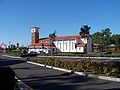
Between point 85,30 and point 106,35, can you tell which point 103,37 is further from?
point 85,30

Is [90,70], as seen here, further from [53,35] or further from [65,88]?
[53,35]

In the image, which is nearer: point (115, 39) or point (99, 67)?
point (99, 67)

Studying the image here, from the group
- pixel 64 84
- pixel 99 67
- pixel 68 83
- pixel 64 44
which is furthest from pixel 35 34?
pixel 64 84

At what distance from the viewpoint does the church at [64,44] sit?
Answer: 117250 millimetres

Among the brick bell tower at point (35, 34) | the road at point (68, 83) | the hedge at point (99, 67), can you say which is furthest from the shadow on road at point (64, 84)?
the brick bell tower at point (35, 34)

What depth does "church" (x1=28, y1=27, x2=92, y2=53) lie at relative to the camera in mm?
117250

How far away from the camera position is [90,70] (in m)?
23.1

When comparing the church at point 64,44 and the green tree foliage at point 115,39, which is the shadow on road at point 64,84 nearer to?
the church at point 64,44

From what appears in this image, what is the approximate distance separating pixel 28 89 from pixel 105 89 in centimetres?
381

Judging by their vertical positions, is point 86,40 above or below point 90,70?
above

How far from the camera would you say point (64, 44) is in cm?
12738

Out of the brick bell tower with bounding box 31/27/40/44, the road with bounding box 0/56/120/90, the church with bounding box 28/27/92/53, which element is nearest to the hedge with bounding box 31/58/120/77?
the road with bounding box 0/56/120/90

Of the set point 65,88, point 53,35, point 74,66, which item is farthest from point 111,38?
point 65,88

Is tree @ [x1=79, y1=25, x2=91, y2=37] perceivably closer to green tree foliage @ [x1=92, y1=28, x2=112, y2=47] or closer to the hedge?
green tree foliage @ [x1=92, y1=28, x2=112, y2=47]
